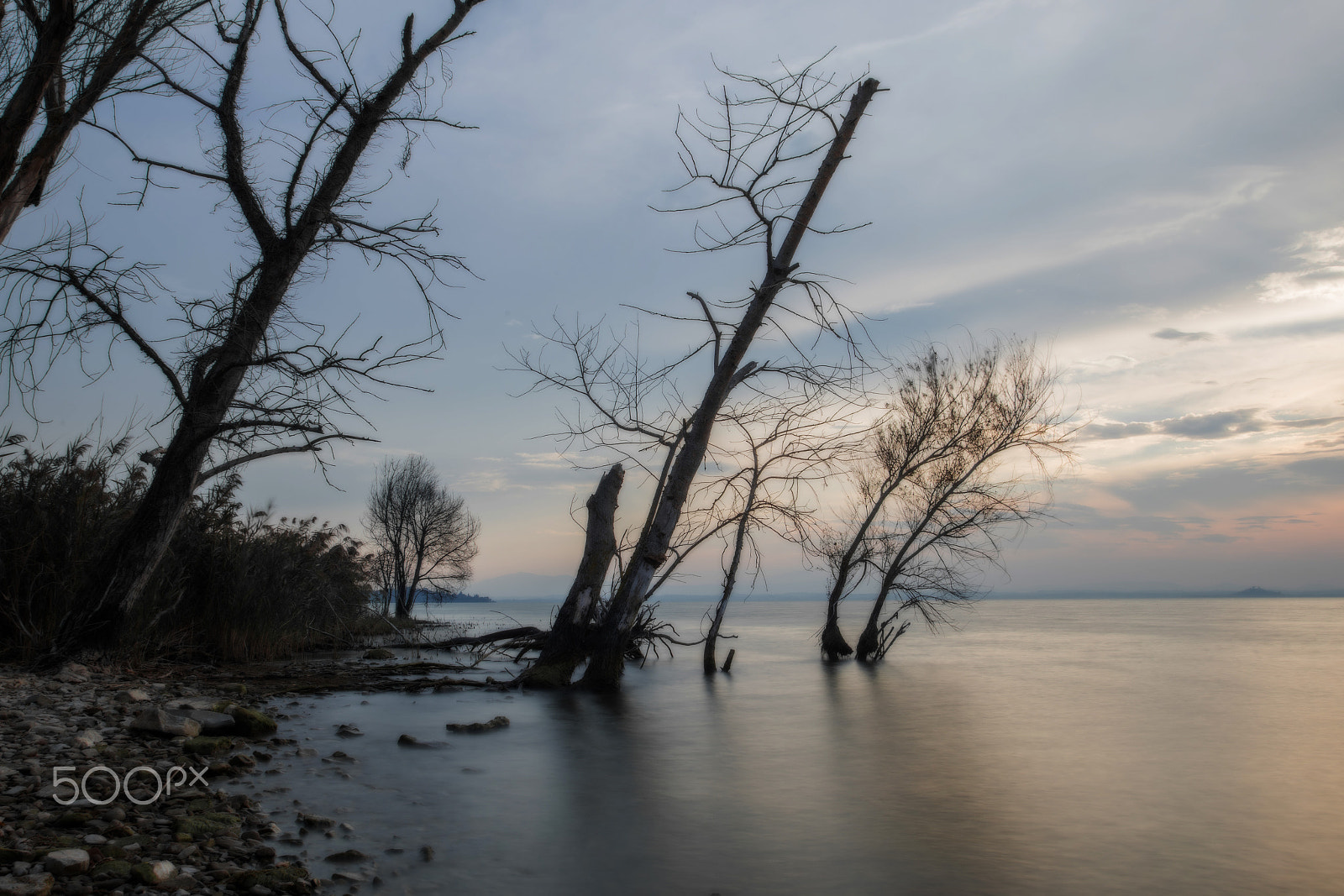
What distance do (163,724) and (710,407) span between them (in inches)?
274

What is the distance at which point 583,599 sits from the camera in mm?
11789

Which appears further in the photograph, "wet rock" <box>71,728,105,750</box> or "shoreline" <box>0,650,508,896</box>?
→ "wet rock" <box>71,728,105,750</box>

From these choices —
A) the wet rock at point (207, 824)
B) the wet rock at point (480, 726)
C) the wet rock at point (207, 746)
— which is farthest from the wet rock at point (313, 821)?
the wet rock at point (480, 726)

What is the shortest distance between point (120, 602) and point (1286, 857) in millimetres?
9989

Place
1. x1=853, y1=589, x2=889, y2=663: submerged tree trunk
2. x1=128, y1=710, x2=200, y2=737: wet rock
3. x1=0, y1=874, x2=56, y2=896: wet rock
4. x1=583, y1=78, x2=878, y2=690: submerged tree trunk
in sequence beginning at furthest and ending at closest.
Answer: x1=853, y1=589, x2=889, y2=663: submerged tree trunk → x1=583, y1=78, x2=878, y2=690: submerged tree trunk → x1=128, y1=710, x2=200, y2=737: wet rock → x1=0, y1=874, x2=56, y2=896: wet rock

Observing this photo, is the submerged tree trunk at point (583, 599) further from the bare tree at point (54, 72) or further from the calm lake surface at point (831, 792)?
the bare tree at point (54, 72)

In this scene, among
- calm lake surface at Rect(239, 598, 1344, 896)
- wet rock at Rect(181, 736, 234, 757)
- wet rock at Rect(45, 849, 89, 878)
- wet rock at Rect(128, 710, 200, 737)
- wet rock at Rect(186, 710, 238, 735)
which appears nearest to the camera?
wet rock at Rect(45, 849, 89, 878)

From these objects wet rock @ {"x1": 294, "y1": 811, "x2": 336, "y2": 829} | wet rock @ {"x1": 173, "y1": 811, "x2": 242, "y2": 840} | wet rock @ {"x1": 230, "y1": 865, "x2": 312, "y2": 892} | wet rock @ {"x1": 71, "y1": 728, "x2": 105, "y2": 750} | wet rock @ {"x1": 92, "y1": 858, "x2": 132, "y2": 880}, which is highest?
wet rock @ {"x1": 71, "y1": 728, "x2": 105, "y2": 750}

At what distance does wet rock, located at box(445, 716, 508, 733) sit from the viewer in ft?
26.0

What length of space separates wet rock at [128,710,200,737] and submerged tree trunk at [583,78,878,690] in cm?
558

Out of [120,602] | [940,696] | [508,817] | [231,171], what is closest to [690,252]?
[231,171]

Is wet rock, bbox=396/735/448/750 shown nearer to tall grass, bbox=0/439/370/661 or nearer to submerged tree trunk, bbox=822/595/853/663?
tall grass, bbox=0/439/370/661

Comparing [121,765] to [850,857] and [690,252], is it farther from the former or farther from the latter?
[690,252]

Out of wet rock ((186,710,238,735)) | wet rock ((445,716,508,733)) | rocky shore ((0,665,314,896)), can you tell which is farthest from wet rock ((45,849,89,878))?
wet rock ((445,716,508,733))
